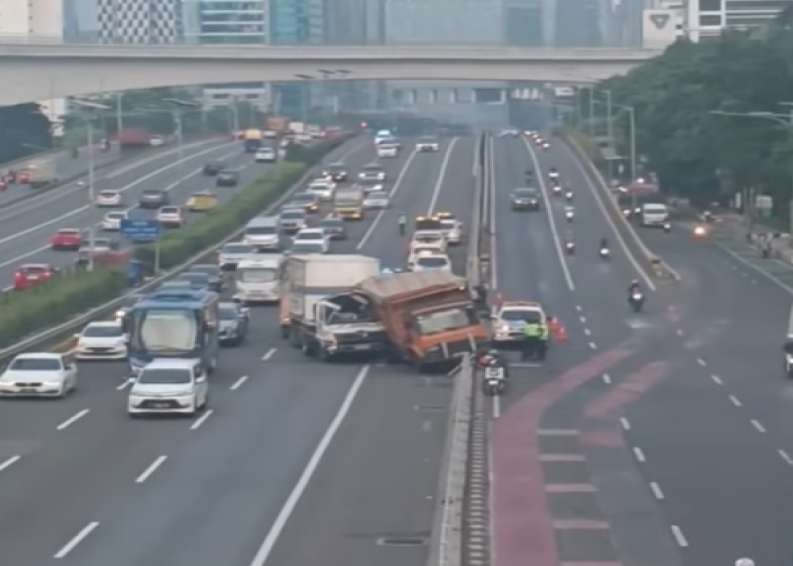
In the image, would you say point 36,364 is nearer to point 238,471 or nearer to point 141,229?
point 238,471

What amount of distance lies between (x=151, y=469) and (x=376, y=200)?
234 ft

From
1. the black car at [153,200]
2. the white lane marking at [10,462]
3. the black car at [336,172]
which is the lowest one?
the black car at [336,172]

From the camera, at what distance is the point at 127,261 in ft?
244

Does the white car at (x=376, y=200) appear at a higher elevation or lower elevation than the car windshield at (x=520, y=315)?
lower

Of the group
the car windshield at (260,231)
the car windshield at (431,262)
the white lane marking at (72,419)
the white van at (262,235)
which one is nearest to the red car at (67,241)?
the white van at (262,235)

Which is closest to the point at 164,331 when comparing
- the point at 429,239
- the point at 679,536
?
the point at 679,536

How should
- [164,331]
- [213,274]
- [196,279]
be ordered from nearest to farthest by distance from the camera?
[164,331], [196,279], [213,274]

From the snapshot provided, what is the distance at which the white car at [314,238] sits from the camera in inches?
3115

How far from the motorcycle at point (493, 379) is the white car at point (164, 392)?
6587 mm

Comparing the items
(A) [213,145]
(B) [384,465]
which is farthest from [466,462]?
(A) [213,145]

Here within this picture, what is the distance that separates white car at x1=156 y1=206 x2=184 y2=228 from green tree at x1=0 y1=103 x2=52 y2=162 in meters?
54.8

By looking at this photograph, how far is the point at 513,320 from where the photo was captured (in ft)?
172

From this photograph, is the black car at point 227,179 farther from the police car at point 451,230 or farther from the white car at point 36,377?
the white car at point 36,377

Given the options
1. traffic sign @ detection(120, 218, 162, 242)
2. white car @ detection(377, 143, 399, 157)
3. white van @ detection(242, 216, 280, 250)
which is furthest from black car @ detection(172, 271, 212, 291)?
white car @ detection(377, 143, 399, 157)
